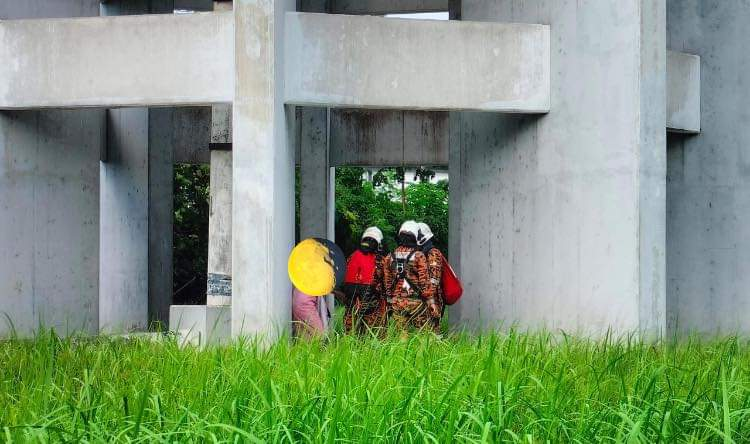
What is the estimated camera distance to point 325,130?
1534 cm

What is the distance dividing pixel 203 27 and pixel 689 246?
17.7ft

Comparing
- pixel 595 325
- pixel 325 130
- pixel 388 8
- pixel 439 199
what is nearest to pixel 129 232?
pixel 325 130

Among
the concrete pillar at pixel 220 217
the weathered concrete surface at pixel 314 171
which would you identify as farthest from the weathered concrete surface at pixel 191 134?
the concrete pillar at pixel 220 217

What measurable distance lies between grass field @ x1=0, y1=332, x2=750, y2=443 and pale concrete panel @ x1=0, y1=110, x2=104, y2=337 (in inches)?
144

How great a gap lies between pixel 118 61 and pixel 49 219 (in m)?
2.07

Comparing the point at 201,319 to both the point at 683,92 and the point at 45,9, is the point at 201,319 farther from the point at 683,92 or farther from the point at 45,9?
the point at 683,92

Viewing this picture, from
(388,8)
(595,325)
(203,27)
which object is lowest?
(595,325)

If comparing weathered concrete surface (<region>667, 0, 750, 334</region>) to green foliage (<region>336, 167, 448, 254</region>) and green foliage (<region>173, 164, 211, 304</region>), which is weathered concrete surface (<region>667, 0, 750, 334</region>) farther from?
green foliage (<region>336, 167, 448, 254</region>)

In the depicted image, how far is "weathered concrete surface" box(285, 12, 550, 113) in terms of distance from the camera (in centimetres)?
912

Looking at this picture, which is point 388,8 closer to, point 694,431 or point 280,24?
point 280,24

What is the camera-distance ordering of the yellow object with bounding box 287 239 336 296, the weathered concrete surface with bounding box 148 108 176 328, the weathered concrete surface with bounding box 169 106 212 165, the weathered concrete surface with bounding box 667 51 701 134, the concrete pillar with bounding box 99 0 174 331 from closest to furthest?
the yellow object with bounding box 287 239 336 296
the weathered concrete surface with bounding box 667 51 701 134
the concrete pillar with bounding box 99 0 174 331
the weathered concrete surface with bounding box 148 108 176 328
the weathered concrete surface with bounding box 169 106 212 165

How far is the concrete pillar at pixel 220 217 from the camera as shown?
946 cm

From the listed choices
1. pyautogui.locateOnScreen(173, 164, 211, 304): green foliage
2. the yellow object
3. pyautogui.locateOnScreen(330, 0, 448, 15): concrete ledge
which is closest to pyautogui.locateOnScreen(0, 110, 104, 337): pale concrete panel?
the yellow object

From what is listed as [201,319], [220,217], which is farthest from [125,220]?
[201,319]
